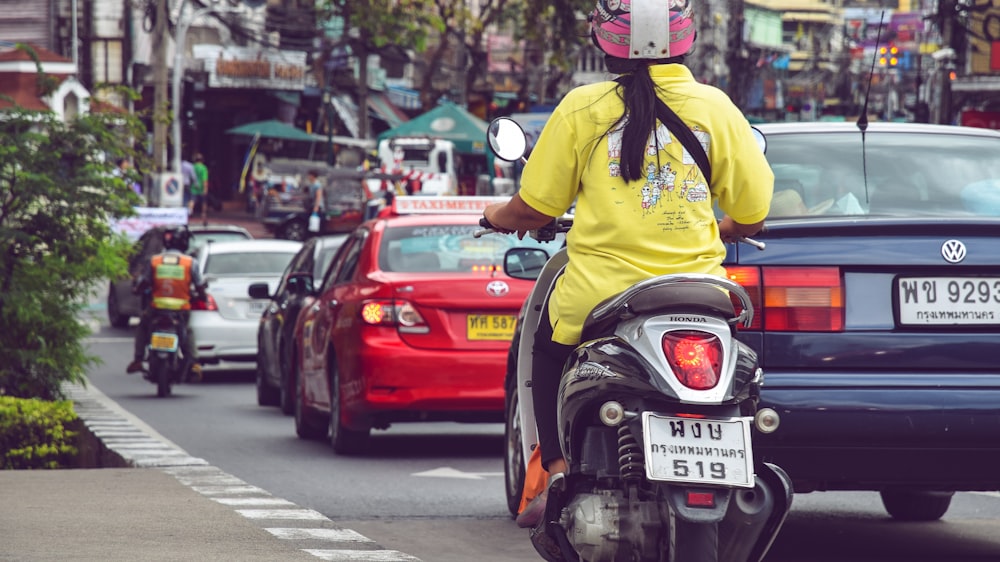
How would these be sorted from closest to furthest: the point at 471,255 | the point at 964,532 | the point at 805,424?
the point at 805,424, the point at 964,532, the point at 471,255

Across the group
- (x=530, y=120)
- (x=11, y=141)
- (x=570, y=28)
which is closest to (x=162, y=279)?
(x=11, y=141)

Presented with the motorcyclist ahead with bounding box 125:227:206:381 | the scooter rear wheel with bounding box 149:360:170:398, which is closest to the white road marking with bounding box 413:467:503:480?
the scooter rear wheel with bounding box 149:360:170:398

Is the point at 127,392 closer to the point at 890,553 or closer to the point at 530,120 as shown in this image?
the point at 890,553

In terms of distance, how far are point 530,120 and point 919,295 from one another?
32.9m

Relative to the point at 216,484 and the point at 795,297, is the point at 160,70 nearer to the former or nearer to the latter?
the point at 216,484

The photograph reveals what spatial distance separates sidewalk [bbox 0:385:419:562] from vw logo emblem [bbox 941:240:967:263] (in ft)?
6.88

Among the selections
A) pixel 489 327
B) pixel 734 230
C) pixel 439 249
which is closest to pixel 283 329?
pixel 439 249

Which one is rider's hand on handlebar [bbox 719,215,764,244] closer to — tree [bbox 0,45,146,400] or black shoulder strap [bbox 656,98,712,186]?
black shoulder strap [bbox 656,98,712,186]

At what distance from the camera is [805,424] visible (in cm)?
620

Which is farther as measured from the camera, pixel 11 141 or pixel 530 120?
pixel 530 120

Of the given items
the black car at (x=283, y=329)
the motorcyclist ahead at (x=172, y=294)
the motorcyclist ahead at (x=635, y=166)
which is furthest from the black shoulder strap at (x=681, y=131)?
the motorcyclist ahead at (x=172, y=294)

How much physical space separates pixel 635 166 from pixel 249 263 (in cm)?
1623

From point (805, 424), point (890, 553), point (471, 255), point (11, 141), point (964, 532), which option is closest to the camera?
point (805, 424)

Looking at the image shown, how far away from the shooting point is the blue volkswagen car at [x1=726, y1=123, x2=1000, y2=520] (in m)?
6.21
